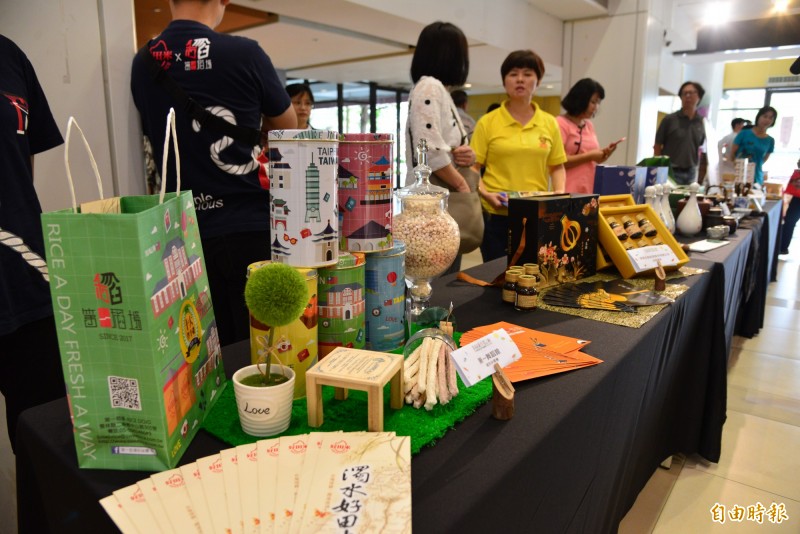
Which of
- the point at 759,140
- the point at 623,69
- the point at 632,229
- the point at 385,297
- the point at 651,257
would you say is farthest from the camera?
the point at 759,140

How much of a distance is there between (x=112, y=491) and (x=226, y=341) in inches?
33.6

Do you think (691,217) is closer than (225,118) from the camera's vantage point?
No

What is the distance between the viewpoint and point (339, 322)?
0.84 metres

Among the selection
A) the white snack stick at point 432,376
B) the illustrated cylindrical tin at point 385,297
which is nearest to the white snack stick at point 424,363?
the white snack stick at point 432,376

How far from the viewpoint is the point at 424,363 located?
2.63 feet

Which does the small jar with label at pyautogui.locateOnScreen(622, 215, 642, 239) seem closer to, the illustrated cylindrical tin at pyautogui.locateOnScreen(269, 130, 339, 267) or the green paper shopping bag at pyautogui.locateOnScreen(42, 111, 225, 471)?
the illustrated cylindrical tin at pyautogui.locateOnScreen(269, 130, 339, 267)

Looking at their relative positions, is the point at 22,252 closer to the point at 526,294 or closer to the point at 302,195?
the point at 302,195

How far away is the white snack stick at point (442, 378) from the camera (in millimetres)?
761

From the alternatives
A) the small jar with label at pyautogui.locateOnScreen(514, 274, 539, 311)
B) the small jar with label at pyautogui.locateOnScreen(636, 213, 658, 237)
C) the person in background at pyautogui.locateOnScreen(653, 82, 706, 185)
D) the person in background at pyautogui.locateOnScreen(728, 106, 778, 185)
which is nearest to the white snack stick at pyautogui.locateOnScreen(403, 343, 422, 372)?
the small jar with label at pyautogui.locateOnScreen(514, 274, 539, 311)

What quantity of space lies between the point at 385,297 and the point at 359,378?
0.91 feet

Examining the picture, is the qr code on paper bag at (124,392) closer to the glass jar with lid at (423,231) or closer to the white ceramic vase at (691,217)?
the glass jar with lid at (423,231)

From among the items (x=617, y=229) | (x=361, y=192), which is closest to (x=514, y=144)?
(x=617, y=229)

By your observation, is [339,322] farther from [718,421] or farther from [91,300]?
[718,421]

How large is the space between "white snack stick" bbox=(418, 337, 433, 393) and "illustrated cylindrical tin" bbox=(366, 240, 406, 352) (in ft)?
0.36
